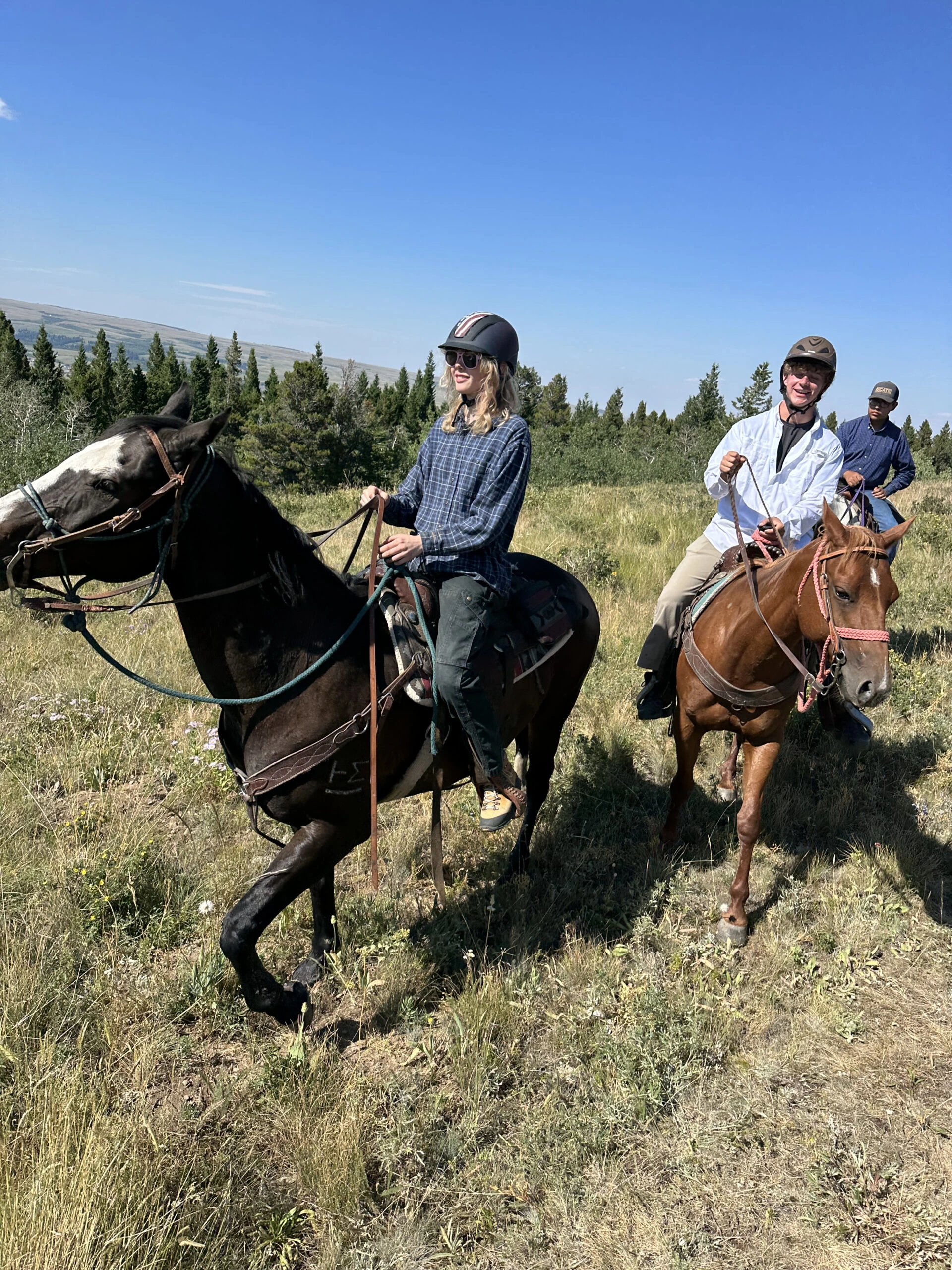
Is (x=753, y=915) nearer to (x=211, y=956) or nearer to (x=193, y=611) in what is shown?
(x=211, y=956)

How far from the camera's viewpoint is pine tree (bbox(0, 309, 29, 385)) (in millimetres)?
38966

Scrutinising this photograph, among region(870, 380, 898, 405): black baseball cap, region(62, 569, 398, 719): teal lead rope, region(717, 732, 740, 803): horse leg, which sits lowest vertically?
region(717, 732, 740, 803): horse leg

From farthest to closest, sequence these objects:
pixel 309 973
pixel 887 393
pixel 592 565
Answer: pixel 592 565 → pixel 887 393 → pixel 309 973

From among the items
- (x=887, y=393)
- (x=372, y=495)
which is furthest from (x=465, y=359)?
(x=887, y=393)

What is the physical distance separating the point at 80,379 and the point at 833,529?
161 feet

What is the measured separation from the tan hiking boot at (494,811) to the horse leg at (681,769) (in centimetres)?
163

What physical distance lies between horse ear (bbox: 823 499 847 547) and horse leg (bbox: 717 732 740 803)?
252 centimetres

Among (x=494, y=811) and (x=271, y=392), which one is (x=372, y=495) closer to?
(x=494, y=811)

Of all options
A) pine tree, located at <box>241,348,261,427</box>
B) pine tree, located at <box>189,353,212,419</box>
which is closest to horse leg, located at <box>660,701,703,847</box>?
pine tree, located at <box>241,348,261,427</box>

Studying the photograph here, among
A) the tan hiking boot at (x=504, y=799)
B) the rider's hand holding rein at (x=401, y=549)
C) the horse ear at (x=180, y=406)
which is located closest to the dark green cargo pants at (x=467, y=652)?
the tan hiking boot at (x=504, y=799)

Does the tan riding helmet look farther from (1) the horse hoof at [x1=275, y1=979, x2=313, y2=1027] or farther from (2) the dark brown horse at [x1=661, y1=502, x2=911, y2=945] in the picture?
(1) the horse hoof at [x1=275, y1=979, x2=313, y2=1027]

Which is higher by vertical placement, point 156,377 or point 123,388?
point 156,377

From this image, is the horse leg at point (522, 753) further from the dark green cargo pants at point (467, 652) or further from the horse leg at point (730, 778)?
the horse leg at point (730, 778)

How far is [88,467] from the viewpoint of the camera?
2.43m
